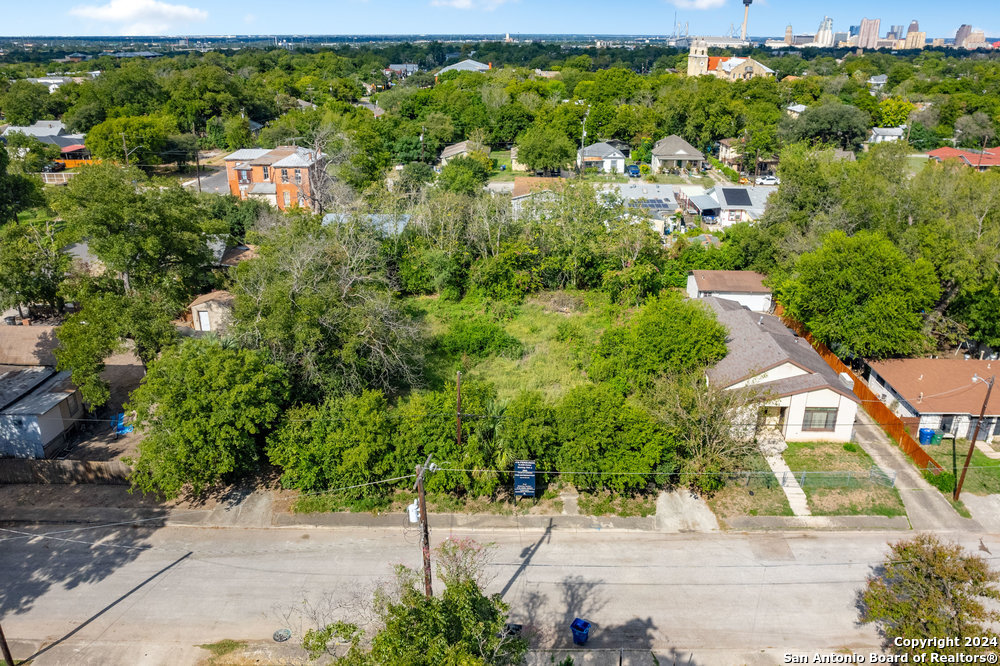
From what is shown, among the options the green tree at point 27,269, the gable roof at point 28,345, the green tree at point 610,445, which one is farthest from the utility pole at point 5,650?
the green tree at point 27,269

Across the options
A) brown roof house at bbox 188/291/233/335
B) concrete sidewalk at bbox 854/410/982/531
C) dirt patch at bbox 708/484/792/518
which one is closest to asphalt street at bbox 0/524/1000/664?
concrete sidewalk at bbox 854/410/982/531

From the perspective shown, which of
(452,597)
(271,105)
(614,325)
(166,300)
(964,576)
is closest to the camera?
(452,597)

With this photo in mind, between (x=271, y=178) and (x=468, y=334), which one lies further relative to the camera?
(x=271, y=178)

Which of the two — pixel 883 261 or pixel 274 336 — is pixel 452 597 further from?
pixel 883 261

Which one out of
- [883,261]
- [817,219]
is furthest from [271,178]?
[883,261]

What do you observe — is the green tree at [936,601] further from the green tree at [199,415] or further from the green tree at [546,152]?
the green tree at [546,152]

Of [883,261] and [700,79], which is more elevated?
[700,79]
